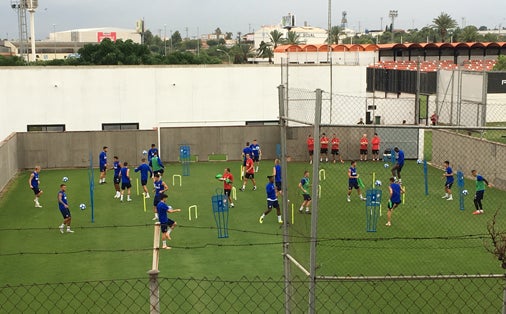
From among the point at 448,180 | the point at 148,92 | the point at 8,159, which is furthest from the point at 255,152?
the point at 448,180

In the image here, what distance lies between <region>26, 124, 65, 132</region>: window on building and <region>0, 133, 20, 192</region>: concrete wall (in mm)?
3258

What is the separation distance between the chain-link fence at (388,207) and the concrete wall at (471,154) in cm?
4

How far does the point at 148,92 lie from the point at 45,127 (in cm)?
534

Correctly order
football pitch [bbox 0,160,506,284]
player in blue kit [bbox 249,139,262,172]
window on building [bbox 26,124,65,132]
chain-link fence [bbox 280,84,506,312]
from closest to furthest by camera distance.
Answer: chain-link fence [bbox 280,84,506,312], football pitch [bbox 0,160,506,284], player in blue kit [bbox 249,139,262,172], window on building [bbox 26,124,65,132]

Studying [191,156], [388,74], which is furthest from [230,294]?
[388,74]

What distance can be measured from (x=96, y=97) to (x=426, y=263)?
950 inches

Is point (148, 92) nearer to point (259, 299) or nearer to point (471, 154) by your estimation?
point (471, 154)

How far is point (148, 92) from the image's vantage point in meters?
39.1

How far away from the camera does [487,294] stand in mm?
15320

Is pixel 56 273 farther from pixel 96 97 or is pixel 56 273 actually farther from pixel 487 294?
pixel 96 97

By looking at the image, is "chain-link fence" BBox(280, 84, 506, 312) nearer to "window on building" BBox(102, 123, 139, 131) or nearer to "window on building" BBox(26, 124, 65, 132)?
"window on building" BBox(102, 123, 139, 131)

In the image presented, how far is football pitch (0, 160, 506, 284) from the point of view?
17.8 meters

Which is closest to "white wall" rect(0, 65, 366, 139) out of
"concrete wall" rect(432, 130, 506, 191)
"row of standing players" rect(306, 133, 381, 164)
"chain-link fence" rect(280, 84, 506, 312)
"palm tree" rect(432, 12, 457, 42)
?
"chain-link fence" rect(280, 84, 506, 312)

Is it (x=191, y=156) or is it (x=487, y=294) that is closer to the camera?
(x=487, y=294)
